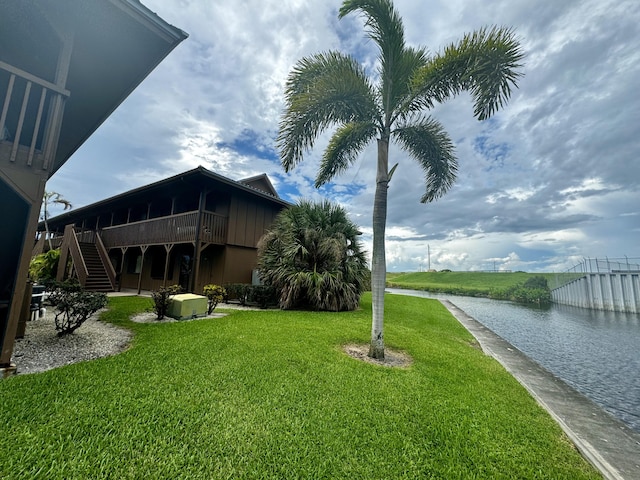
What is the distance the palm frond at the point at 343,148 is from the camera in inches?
232

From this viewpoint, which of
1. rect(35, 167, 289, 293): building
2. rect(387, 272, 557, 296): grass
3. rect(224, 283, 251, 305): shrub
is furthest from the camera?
rect(387, 272, 557, 296): grass

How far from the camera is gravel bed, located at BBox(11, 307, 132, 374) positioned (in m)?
4.01

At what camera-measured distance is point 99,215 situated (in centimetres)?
2066

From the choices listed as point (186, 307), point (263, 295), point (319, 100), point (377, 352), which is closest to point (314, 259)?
point (263, 295)

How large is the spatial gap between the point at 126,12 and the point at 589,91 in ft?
50.6

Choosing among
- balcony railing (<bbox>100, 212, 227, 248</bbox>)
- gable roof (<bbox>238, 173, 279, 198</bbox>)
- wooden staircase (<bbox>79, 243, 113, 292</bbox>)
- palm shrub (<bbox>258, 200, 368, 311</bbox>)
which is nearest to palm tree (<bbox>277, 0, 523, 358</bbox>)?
palm shrub (<bbox>258, 200, 368, 311</bbox>)

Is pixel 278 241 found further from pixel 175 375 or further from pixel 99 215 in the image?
pixel 99 215

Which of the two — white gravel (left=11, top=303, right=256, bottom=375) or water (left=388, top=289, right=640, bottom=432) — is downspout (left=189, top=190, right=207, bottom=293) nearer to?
white gravel (left=11, top=303, right=256, bottom=375)

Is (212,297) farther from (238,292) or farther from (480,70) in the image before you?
(480,70)

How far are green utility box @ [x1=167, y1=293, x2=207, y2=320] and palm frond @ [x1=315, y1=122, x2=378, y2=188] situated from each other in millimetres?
4859

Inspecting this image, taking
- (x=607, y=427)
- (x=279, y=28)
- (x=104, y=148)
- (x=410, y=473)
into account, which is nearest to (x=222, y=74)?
(x=279, y=28)

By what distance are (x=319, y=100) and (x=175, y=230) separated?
10.5 meters

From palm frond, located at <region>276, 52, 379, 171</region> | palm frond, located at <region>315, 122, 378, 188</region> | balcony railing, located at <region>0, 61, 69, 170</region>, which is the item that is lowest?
balcony railing, located at <region>0, 61, 69, 170</region>

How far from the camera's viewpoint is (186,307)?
766 cm
